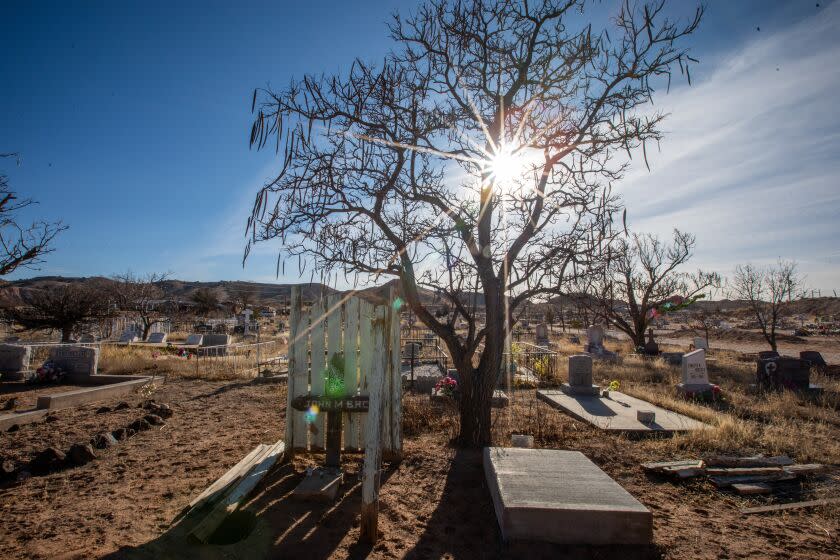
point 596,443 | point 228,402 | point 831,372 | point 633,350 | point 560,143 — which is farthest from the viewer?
point 633,350

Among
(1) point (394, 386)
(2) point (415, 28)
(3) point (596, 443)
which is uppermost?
(2) point (415, 28)

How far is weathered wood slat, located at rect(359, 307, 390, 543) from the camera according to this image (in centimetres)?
334

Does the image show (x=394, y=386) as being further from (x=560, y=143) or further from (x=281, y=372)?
(x=281, y=372)

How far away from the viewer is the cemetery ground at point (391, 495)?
3.34 meters

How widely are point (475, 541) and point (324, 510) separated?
148 centimetres

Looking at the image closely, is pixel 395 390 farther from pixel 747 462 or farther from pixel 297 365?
pixel 747 462

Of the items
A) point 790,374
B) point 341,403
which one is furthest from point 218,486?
point 790,374

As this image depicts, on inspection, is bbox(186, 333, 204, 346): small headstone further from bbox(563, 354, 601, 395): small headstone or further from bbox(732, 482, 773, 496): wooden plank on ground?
bbox(732, 482, 773, 496): wooden plank on ground

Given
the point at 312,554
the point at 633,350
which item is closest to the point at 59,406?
the point at 312,554

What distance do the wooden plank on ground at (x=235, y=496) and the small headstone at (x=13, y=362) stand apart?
10037 millimetres

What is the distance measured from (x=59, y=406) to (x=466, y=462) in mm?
7792

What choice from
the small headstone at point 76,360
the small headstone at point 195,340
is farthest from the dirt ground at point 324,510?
the small headstone at point 195,340

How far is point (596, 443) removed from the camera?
6.49 meters

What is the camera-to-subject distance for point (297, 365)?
5289 millimetres
